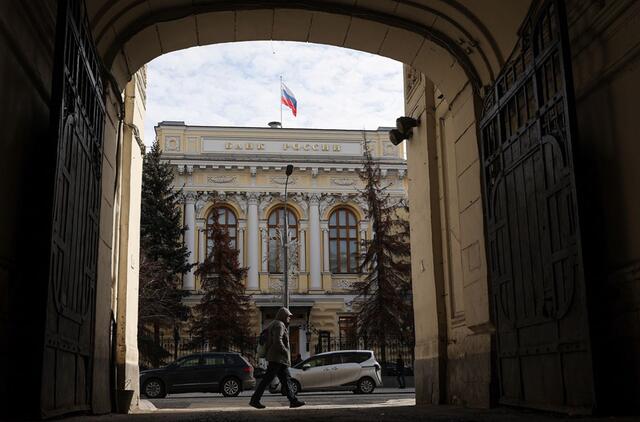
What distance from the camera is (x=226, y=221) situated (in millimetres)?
43625

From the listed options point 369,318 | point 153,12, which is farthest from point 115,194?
point 369,318

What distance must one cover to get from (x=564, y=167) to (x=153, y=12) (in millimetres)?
5250

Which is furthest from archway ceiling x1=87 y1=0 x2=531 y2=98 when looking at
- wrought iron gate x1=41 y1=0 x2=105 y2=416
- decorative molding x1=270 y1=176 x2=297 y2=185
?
decorative molding x1=270 y1=176 x2=297 y2=185

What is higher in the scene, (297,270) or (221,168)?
(221,168)

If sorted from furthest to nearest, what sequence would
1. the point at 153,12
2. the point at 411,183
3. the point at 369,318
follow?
the point at 369,318
the point at 411,183
the point at 153,12

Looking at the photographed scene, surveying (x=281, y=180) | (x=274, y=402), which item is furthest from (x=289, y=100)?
(x=274, y=402)

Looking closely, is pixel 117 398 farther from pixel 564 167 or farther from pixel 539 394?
pixel 564 167

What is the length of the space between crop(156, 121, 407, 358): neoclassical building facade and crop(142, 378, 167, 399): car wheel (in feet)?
59.7

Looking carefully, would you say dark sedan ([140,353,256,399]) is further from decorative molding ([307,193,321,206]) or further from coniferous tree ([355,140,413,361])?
decorative molding ([307,193,321,206])

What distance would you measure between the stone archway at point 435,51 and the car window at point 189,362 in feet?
46.9

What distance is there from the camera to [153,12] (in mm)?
8938

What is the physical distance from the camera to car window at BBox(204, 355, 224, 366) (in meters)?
24.2

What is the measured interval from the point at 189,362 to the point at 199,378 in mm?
670

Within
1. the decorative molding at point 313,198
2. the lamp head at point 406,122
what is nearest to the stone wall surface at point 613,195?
the lamp head at point 406,122
